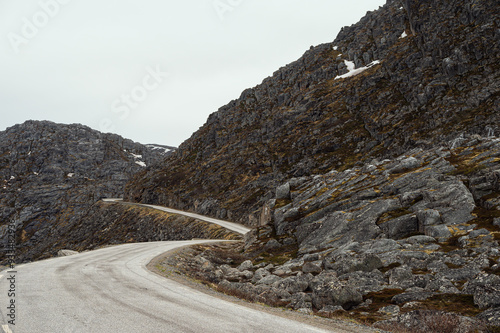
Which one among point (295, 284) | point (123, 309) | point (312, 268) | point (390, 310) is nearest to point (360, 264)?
point (312, 268)

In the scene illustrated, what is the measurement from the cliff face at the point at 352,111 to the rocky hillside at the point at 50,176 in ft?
137

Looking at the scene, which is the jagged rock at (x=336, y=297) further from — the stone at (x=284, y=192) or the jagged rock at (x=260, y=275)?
the stone at (x=284, y=192)

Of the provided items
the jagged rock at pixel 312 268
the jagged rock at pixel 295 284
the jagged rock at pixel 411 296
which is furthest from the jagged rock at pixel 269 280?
the jagged rock at pixel 411 296

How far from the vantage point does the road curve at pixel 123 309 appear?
25.4ft

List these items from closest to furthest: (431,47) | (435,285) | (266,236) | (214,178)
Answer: (435,285) < (266,236) < (431,47) < (214,178)

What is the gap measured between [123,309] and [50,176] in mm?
188444

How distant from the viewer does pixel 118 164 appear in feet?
599

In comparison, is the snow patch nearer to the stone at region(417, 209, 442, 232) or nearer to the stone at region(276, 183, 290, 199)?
the stone at region(276, 183, 290, 199)

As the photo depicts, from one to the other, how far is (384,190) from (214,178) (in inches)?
2687

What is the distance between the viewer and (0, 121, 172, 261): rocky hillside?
126 meters

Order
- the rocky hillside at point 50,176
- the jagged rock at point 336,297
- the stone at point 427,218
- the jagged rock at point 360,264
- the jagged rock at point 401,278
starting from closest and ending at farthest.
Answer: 1. the jagged rock at point 336,297
2. the jagged rock at point 401,278
3. the jagged rock at point 360,264
4. the stone at point 427,218
5. the rocky hillside at point 50,176

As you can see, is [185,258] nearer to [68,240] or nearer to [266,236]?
[266,236]

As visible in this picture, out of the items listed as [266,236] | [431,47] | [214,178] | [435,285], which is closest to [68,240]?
[214,178]

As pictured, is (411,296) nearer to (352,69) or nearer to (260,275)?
(260,275)
